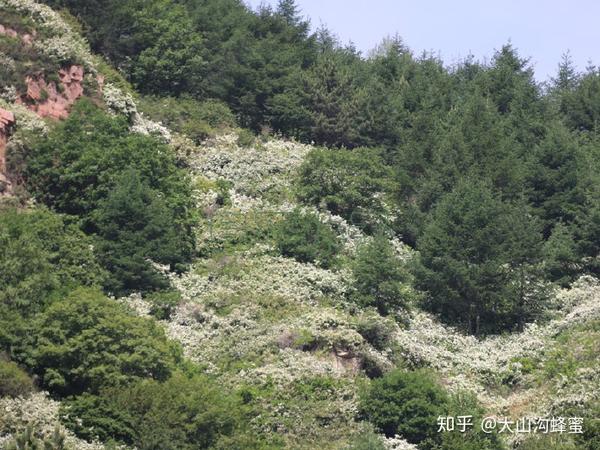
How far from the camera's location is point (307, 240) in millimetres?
73562

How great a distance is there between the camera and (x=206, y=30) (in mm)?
97438

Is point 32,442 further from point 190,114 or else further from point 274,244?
point 190,114

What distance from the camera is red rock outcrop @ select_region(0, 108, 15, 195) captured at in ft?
233

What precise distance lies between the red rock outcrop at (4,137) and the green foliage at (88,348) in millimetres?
14582

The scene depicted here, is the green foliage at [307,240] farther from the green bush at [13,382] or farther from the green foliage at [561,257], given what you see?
the green bush at [13,382]

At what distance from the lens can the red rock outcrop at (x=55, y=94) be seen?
77938 millimetres

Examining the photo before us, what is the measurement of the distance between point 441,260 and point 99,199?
17165 millimetres

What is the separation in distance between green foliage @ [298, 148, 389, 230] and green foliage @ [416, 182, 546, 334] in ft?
22.4

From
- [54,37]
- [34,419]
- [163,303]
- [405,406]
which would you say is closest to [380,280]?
[163,303]

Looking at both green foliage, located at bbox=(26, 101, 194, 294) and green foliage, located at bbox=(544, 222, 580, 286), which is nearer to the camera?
green foliage, located at bbox=(26, 101, 194, 294)

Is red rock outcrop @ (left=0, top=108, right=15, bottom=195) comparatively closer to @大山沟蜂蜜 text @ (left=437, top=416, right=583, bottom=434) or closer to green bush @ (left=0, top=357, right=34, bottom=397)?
green bush @ (left=0, top=357, right=34, bottom=397)

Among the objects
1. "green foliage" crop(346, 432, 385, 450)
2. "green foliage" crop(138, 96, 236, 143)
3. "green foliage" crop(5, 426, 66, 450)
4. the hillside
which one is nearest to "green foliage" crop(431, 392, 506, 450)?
the hillside

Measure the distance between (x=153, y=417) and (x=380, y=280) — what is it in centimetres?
1870

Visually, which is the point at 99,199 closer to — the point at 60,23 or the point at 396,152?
the point at 60,23
